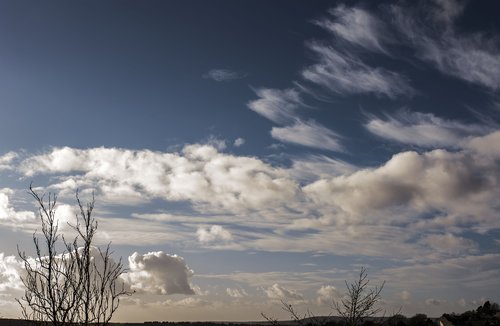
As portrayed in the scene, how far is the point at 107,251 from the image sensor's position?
10.9 m

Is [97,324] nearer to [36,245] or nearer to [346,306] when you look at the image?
[36,245]

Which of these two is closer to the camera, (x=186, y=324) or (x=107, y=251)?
(x=107, y=251)

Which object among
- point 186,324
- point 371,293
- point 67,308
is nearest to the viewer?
point 67,308

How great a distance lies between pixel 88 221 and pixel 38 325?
8.61ft

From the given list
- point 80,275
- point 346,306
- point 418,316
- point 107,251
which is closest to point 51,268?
point 80,275

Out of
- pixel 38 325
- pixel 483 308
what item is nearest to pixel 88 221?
pixel 38 325

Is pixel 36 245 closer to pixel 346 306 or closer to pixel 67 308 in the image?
pixel 67 308

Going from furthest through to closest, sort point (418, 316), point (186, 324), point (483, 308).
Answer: point (186, 324)
point (418, 316)
point (483, 308)

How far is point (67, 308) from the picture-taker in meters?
9.61

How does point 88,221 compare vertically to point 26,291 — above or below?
above

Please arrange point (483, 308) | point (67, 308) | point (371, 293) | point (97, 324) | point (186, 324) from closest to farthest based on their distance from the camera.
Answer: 1. point (67, 308)
2. point (97, 324)
3. point (371, 293)
4. point (483, 308)
5. point (186, 324)

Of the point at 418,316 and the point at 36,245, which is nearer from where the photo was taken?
the point at 36,245

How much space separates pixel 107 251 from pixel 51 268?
4.56 ft

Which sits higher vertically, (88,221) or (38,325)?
(88,221)
